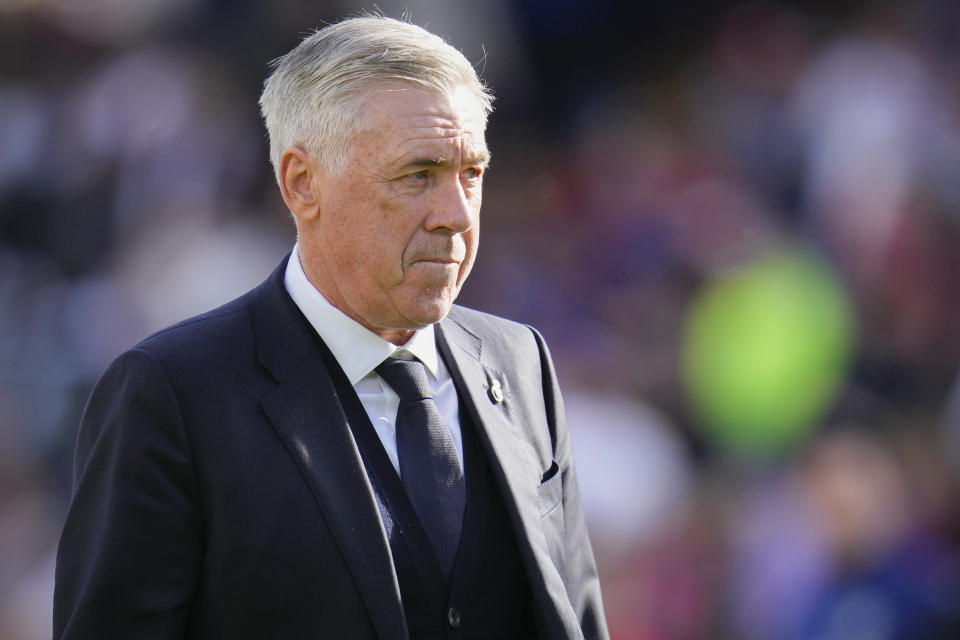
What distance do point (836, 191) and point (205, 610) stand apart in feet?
15.7

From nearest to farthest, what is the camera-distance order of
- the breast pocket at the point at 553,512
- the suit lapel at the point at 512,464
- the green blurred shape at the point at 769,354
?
the suit lapel at the point at 512,464
the breast pocket at the point at 553,512
the green blurred shape at the point at 769,354

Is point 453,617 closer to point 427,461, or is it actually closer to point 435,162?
point 427,461

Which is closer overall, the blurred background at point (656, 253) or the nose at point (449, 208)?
the nose at point (449, 208)

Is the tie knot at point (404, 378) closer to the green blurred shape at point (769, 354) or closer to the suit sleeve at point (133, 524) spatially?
the suit sleeve at point (133, 524)

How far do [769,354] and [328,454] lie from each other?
4.06 m

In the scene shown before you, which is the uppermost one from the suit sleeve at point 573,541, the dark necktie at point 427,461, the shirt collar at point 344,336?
the shirt collar at point 344,336

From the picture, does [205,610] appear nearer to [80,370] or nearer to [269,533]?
[269,533]

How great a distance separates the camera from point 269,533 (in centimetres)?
207

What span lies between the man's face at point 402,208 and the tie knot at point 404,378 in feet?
0.25

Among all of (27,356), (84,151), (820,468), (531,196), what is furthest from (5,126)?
(820,468)

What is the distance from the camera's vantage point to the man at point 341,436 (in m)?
2.05

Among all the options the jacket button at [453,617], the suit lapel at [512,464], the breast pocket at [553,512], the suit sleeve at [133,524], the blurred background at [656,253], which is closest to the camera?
the suit sleeve at [133,524]

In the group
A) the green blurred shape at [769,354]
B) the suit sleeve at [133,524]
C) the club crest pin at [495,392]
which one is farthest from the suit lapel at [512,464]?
the green blurred shape at [769,354]

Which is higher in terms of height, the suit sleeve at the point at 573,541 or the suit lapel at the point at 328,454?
the suit lapel at the point at 328,454
